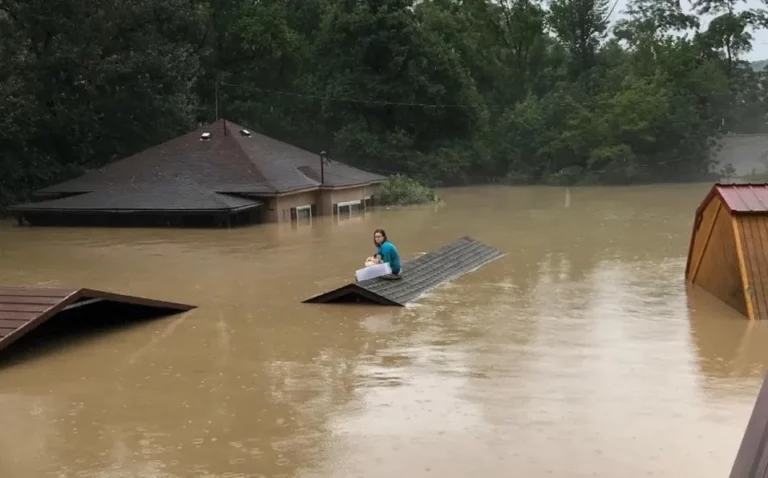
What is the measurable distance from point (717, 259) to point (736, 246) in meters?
1.46

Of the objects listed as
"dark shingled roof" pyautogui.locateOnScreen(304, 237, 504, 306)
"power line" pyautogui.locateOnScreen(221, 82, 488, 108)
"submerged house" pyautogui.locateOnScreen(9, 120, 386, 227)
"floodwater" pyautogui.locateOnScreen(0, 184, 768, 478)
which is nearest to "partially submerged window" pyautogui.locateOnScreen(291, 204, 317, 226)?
"submerged house" pyautogui.locateOnScreen(9, 120, 386, 227)

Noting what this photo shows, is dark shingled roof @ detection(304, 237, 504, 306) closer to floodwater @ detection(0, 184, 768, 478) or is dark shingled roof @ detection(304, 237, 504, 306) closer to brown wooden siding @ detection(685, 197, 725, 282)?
floodwater @ detection(0, 184, 768, 478)

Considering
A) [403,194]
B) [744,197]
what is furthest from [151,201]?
[744,197]

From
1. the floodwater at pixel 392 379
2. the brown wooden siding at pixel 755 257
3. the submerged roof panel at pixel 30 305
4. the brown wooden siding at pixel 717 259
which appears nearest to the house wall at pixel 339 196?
the floodwater at pixel 392 379

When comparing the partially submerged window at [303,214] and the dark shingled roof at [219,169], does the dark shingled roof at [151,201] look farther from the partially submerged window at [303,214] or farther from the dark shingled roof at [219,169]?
the partially submerged window at [303,214]

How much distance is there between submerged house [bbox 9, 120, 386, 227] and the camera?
30453mm

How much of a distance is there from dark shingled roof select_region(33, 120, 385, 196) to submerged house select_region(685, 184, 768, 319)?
18434 millimetres

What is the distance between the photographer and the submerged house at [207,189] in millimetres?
30453

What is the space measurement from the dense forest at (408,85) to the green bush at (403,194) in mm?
9794

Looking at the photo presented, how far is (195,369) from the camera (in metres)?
11.0

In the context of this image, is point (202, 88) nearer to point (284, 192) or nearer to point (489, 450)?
point (284, 192)

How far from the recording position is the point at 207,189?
31.9 metres

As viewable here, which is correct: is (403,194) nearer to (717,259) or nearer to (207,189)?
(207,189)

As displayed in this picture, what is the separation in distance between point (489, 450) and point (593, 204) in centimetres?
3244
